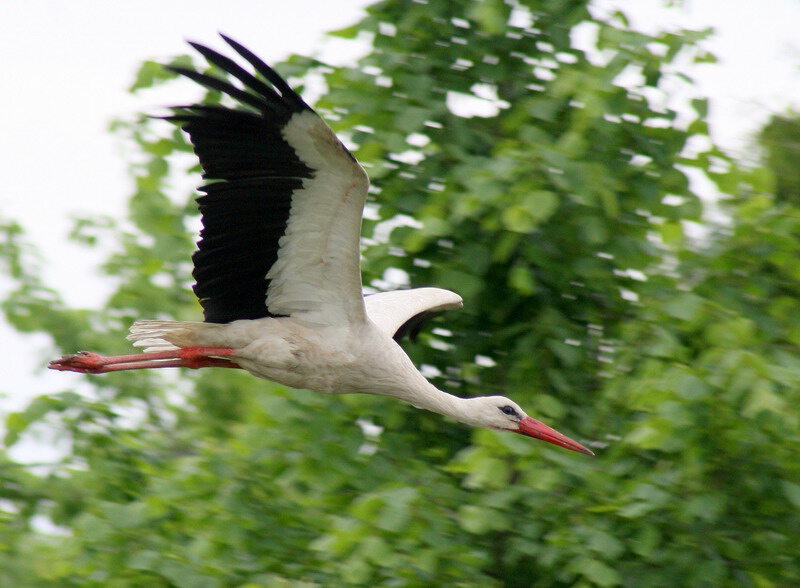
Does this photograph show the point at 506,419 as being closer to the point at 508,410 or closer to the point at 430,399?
the point at 508,410

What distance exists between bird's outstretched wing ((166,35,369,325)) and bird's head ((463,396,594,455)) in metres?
0.73

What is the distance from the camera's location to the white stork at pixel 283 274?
4055 millimetres

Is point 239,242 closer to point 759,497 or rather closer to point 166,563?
point 166,563

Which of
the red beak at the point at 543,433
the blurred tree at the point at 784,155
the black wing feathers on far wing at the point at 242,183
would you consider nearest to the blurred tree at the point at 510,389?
the red beak at the point at 543,433

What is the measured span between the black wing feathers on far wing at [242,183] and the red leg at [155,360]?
0.15m

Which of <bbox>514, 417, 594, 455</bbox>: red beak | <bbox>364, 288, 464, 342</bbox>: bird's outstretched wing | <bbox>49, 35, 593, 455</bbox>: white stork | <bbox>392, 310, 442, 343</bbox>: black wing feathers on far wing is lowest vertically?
<bbox>514, 417, 594, 455</bbox>: red beak

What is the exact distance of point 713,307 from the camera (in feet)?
16.0

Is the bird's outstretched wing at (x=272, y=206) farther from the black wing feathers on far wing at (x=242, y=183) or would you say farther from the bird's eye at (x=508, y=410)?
the bird's eye at (x=508, y=410)

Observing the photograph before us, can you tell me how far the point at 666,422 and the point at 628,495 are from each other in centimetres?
40

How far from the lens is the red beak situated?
4.93 m

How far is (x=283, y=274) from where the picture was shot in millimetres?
4582

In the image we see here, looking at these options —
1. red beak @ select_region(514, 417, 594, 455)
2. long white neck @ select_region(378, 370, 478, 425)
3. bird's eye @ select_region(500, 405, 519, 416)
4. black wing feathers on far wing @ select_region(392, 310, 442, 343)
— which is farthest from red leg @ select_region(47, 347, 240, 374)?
red beak @ select_region(514, 417, 594, 455)

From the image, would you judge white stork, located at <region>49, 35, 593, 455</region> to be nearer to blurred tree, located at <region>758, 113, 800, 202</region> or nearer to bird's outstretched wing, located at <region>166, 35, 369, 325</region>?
bird's outstretched wing, located at <region>166, 35, 369, 325</region>

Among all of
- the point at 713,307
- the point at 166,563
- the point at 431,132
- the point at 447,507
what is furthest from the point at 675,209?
the point at 166,563
